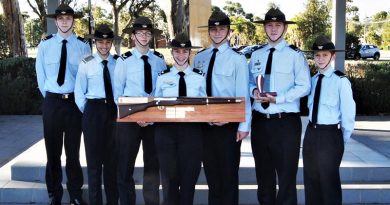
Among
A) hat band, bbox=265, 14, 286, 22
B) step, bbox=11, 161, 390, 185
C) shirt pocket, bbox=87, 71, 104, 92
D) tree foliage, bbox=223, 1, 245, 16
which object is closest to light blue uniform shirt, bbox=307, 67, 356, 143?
hat band, bbox=265, 14, 286, 22

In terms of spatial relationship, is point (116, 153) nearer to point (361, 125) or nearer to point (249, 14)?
point (361, 125)

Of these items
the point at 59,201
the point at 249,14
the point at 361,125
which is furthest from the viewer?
the point at 249,14

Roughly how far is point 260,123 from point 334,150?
0.69 meters

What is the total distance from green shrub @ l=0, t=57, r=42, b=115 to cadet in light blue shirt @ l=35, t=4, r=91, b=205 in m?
7.08

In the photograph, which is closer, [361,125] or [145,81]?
[145,81]

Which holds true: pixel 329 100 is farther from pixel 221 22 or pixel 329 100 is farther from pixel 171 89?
pixel 171 89

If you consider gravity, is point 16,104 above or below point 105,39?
below

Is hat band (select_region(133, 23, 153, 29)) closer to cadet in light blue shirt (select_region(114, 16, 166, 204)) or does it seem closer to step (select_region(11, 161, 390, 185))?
cadet in light blue shirt (select_region(114, 16, 166, 204))

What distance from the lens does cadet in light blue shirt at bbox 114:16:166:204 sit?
15.2 feet

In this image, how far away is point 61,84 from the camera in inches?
201

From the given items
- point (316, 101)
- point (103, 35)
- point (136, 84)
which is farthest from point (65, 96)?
point (316, 101)

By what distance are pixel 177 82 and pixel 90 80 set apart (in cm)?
99

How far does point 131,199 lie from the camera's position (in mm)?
4832

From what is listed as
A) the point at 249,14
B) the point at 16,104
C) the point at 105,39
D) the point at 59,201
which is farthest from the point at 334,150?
the point at 249,14
